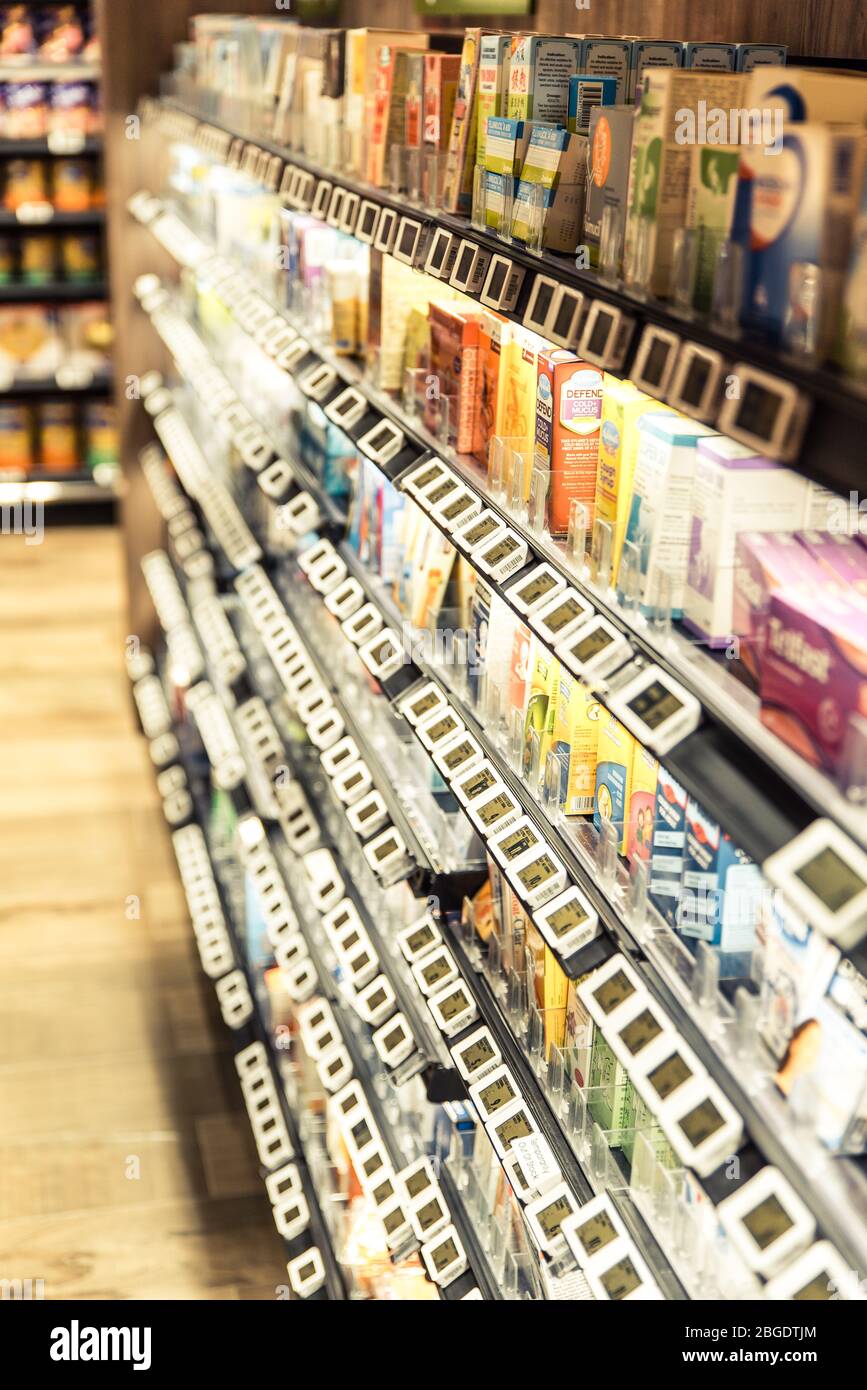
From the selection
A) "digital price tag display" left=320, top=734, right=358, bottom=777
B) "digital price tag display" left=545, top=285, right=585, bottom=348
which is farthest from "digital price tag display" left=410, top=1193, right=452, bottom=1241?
"digital price tag display" left=545, top=285, right=585, bottom=348

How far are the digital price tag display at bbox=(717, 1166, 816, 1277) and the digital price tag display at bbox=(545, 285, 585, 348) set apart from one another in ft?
2.86

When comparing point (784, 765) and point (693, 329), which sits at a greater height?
point (693, 329)

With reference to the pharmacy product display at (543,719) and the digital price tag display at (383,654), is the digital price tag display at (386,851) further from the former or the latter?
the digital price tag display at (383,654)

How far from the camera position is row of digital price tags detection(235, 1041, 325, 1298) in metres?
3.14

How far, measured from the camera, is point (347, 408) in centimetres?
298

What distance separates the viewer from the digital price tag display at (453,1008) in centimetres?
238

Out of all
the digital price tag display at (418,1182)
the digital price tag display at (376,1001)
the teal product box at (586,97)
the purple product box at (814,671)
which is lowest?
the digital price tag display at (418,1182)

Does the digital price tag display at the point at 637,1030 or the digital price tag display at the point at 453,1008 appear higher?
the digital price tag display at the point at 637,1030

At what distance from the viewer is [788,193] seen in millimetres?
1352

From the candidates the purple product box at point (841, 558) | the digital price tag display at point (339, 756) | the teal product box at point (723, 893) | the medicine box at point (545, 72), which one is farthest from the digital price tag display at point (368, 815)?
the purple product box at point (841, 558)

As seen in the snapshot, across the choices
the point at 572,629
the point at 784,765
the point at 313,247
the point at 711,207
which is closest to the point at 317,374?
the point at 313,247

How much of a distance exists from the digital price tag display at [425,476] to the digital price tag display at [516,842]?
58 centimetres
